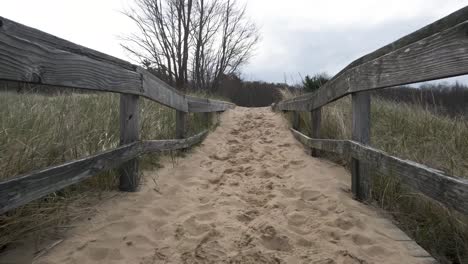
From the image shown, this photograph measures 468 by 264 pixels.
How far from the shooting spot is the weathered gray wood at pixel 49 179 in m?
1.69

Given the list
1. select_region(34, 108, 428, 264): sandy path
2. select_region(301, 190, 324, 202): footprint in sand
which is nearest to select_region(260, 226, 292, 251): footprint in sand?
select_region(34, 108, 428, 264): sandy path

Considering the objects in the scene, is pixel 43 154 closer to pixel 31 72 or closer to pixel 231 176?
pixel 31 72

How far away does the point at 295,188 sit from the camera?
371cm

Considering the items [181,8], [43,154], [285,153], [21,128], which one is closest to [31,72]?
[43,154]

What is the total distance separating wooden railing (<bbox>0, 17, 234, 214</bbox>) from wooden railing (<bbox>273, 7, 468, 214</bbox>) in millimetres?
1956

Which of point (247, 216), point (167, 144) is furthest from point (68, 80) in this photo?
point (167, 144)

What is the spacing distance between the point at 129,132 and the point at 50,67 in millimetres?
1449

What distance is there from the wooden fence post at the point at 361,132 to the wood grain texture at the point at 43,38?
2.18m

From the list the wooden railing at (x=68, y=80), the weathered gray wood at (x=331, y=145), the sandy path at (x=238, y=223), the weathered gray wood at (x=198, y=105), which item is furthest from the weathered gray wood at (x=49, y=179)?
the weathered gray wood at (x=198, y=105)

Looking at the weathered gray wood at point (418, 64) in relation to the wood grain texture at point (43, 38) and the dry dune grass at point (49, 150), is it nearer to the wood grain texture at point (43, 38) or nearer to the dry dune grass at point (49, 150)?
the wood grain texture at point (43, 38)

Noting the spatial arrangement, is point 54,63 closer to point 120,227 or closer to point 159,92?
point 120,227

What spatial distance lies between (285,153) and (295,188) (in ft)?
5.84

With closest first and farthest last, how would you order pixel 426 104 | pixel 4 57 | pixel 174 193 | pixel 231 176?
pixel 4 57 → pixel 174 193 → pixel 231 176 → pixel 426 104

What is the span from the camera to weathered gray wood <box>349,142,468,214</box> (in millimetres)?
1598
